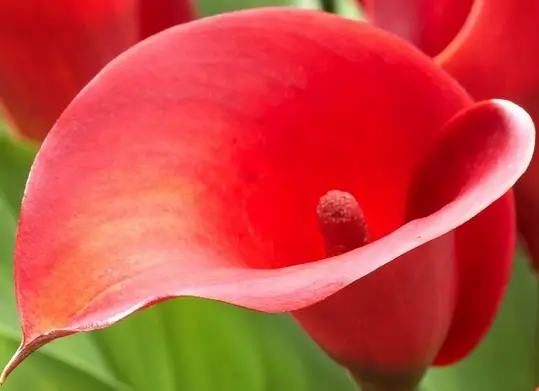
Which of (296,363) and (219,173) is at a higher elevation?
(219,173)

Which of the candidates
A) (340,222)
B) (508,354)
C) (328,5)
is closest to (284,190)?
(340,222)

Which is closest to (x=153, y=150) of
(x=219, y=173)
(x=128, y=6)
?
(x=219, y=173)

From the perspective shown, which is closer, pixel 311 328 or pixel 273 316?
pixel 311 328

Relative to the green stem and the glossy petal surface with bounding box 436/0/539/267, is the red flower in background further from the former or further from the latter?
the green stem

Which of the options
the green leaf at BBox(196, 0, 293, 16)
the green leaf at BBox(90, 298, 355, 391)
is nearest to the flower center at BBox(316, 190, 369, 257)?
the green leaf at BBox(90, 298, 355, 391)

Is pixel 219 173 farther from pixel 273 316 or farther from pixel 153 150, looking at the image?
pixel 273 316
